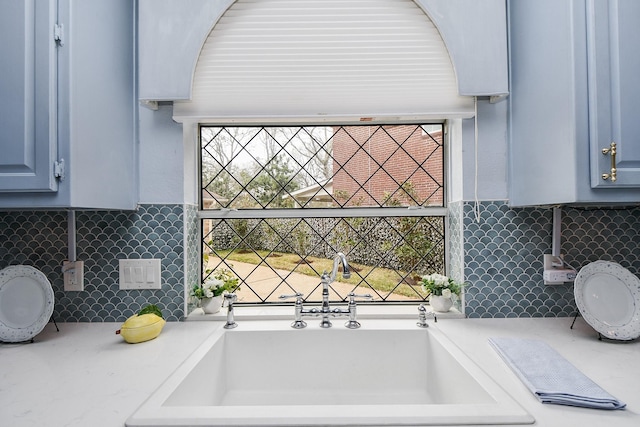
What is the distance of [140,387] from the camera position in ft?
3.08

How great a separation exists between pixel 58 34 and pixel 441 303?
1707mm

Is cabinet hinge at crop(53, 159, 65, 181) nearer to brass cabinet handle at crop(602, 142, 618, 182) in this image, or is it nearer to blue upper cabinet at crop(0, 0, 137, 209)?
blue upper cabinet at crop(0, 0, 137, 209)

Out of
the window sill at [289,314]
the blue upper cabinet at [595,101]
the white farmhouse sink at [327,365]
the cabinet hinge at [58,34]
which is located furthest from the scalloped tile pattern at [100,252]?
the blue upper cabinet at [595,101]

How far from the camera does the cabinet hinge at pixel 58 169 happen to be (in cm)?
111

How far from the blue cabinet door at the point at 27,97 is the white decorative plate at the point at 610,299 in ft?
6.21

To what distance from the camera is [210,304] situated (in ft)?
4.97

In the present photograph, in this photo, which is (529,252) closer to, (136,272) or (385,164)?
(385,164)

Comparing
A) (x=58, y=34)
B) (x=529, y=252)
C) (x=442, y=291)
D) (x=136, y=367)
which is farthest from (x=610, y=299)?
(x=58, y=34)

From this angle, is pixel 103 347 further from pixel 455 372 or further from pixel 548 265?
pixel 548 265

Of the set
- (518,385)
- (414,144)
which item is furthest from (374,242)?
(518,385)

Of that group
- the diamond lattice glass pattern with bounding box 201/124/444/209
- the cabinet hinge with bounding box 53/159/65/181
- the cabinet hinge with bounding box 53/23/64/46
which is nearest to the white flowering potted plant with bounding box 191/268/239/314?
the diamond lattice glass pattern with bounding box 201/124/444/209

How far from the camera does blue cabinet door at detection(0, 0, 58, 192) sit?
1.10 meters

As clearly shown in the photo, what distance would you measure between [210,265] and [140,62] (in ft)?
3.08

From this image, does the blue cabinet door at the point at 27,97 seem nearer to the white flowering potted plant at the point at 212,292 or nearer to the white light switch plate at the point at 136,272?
the white light switch plate at the point at 136,272
